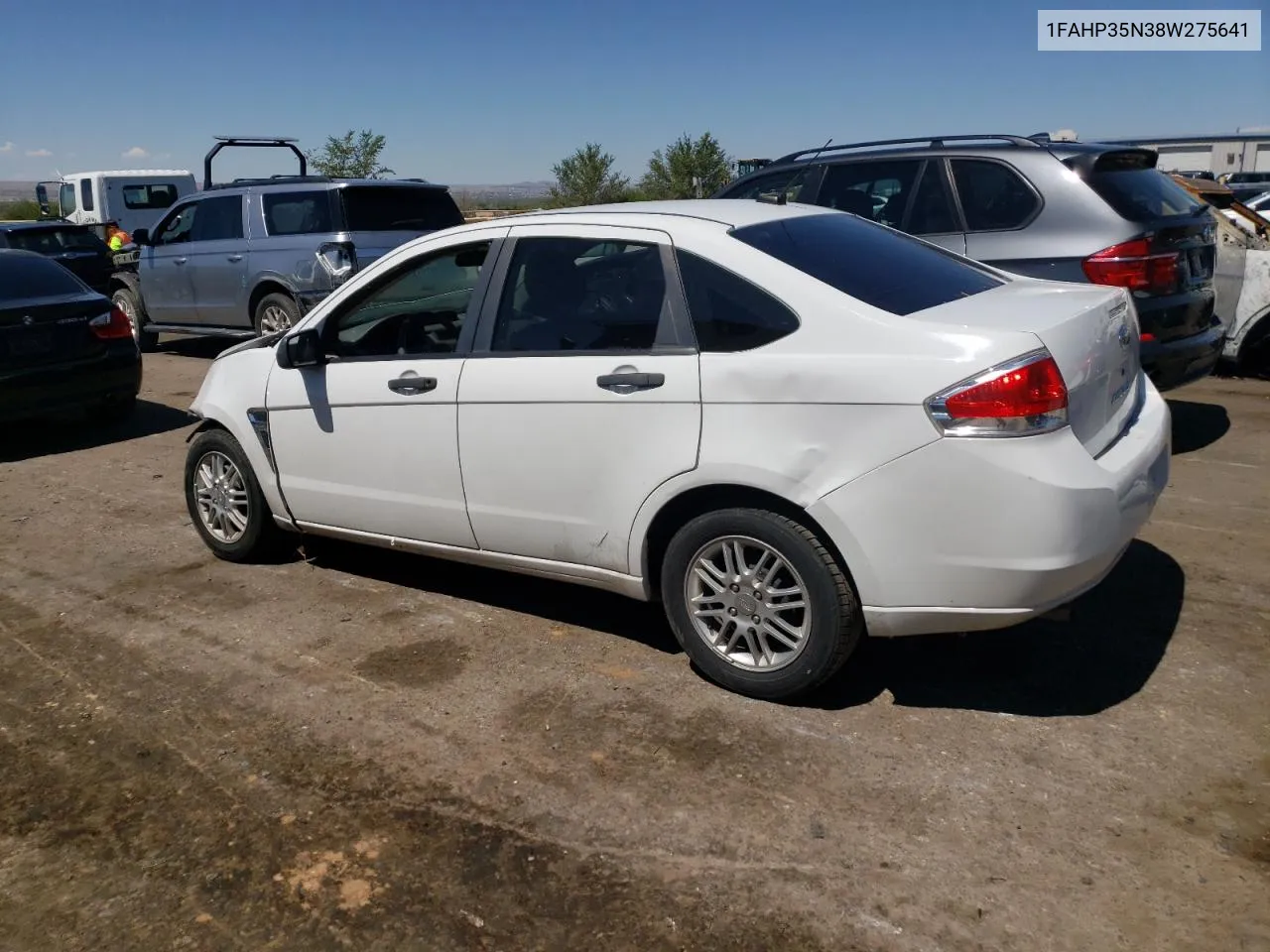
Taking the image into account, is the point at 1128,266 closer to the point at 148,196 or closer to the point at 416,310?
the point at 416,310

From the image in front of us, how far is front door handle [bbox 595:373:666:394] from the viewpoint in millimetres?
3955

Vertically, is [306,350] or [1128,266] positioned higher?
[1128,266]

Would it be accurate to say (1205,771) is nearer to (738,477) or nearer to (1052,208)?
(738,477)

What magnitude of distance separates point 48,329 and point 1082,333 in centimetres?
785

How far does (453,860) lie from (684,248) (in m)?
2.19

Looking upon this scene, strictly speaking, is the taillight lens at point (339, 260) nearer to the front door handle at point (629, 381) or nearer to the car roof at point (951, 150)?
the car roof at point (951, 150)

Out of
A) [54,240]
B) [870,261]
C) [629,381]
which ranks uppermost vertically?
[54,240]

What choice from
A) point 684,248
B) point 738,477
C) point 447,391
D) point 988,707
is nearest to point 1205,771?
point 988,707

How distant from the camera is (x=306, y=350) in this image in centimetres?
495

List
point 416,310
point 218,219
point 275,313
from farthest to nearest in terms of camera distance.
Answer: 1. point 218,219
2. point 275,313
3. point 416,310

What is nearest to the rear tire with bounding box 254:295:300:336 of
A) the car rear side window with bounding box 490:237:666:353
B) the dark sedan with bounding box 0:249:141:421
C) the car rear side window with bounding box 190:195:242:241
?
the car rear side window with bounding box 190:195:242:241

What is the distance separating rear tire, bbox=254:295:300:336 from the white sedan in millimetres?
6535

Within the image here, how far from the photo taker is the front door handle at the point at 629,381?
3.96 meters

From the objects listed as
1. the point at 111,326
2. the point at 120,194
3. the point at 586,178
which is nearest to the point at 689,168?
the point at 586,178
